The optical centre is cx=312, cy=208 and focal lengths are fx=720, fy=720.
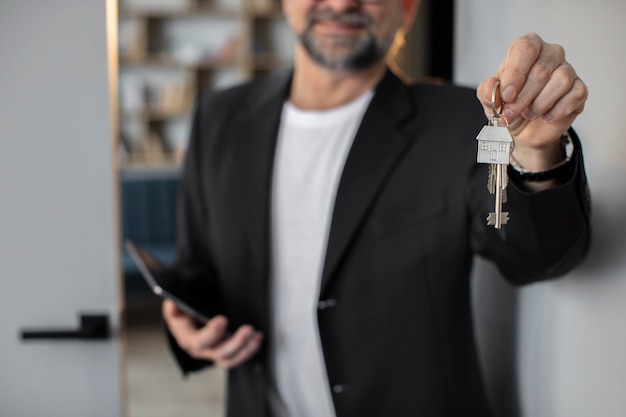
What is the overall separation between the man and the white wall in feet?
0.20

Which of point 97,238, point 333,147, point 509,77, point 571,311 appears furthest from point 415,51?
point 509,77

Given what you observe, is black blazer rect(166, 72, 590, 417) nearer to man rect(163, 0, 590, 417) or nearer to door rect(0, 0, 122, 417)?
man rect(163, 0, 590, 417)

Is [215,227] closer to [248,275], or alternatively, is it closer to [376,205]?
[248,275]

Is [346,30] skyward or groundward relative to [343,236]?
skyward

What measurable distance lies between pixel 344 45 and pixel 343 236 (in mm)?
248

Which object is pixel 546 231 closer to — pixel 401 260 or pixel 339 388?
pixel 401 260

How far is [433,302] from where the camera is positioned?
906 millimetres

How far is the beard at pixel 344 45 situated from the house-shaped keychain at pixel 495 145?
22.5 inches

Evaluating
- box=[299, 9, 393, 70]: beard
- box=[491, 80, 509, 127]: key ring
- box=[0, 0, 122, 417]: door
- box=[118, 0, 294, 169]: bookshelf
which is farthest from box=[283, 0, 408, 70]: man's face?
box=[118, 0, 294, 169]: bookshelf

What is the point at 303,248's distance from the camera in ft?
3.29

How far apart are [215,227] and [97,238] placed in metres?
0.18

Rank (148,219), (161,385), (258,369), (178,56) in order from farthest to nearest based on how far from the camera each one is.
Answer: (178,56), (148,219), (161,385), (258,369)

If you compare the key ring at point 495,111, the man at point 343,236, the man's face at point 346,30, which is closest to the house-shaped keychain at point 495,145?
the key ring at point 495,111

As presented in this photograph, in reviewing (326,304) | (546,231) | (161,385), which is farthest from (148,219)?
(546,231)
